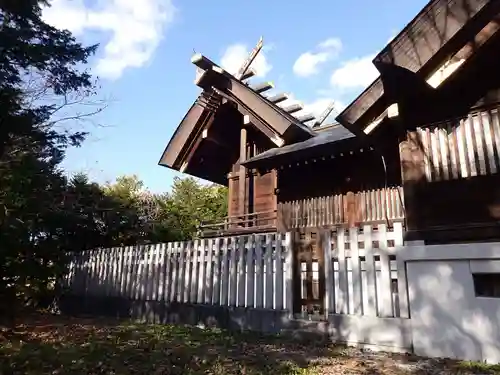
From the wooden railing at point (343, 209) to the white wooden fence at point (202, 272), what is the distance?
4391 millimetres

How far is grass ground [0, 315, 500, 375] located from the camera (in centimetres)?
429

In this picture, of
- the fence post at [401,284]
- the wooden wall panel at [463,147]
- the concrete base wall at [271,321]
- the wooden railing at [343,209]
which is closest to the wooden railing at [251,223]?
the wooden railing at [343,209]

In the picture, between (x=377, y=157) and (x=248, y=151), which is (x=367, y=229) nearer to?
(x=377, y=157)

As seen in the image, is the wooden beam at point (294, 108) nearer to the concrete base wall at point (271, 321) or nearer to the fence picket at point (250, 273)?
the fence picket at point (250, 273)

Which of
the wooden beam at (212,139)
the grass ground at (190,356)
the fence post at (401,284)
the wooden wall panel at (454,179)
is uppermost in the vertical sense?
the wooden beam at (212,139)

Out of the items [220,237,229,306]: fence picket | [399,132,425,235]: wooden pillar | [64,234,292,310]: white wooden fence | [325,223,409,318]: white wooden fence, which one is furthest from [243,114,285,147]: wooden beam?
[325,223,409,318]: white wooden fence

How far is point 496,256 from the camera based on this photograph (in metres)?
4.69

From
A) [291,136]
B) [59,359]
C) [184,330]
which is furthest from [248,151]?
[59,359]

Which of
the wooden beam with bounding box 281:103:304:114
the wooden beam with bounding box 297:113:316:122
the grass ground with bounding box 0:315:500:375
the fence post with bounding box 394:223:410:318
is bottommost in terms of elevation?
the grass ground with bounding box 0:315:500:375

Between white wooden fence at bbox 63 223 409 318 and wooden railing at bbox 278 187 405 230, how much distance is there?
3040mm

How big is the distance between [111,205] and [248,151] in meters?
5.81

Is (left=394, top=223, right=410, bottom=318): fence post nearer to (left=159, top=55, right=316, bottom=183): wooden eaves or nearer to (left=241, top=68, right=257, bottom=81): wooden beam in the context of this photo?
(left=159, top=55, right=316, bottom=183): wooden eaves

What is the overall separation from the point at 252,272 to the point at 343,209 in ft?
17.2

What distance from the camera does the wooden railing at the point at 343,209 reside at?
10445 millimetres
